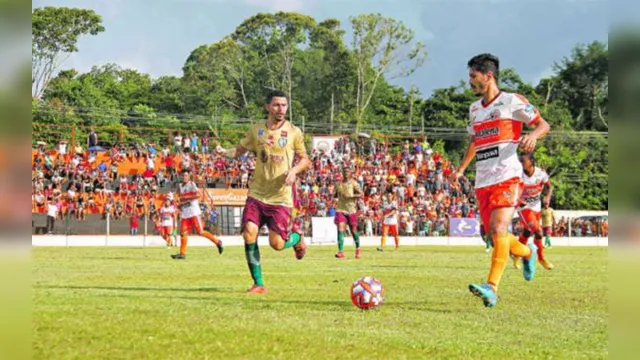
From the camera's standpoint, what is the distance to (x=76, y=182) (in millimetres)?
42375

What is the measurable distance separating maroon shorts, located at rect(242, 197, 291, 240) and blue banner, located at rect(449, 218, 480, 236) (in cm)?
3753

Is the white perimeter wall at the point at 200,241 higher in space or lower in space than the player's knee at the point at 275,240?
lower

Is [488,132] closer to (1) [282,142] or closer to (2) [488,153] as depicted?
(2) [488,153]

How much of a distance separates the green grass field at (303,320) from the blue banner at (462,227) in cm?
3418

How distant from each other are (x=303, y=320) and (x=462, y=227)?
136 ft

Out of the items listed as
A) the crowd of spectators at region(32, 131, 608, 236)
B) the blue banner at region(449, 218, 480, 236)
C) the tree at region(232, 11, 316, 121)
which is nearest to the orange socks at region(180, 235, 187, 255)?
the crowd of spectators at region(32, 131, 608, 236)

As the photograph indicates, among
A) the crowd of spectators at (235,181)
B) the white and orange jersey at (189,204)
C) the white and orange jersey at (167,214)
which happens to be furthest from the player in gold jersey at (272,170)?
the crowd of spectators at (235,181)

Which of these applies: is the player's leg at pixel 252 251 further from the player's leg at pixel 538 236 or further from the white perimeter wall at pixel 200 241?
the white perimeter wall at pixel 200 241

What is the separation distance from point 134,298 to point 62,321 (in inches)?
113

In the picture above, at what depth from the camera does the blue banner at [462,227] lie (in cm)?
4875

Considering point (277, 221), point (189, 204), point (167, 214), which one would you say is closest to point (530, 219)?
point (277, 221)

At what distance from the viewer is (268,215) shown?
474 inches
